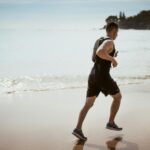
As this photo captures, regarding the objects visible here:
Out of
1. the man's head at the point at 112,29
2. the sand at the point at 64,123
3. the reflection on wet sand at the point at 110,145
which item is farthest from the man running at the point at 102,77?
the sand at the point at 64,123

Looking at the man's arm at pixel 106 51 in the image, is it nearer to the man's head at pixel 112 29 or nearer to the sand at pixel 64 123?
the man's head at pixel 112 29

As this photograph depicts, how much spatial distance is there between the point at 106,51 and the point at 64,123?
1440 millimetres

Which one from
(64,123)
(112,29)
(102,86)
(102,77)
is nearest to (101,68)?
(102,77)

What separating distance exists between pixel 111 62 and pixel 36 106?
7.64ft

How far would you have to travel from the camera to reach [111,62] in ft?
15.3

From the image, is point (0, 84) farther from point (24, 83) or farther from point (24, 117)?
point (24, 117)

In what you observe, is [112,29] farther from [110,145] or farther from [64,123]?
[64,123]

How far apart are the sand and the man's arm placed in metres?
0.96

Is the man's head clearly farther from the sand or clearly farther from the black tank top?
the sand

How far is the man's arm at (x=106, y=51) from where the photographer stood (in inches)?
179

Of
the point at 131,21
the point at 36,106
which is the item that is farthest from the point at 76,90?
the point at 131,21

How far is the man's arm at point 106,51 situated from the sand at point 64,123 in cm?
96

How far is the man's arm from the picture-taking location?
4543 mm

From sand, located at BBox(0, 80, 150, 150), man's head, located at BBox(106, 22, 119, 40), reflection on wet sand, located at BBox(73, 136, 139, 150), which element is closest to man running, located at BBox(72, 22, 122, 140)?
man's head, located at BBox(106, 22, 119, 40)
